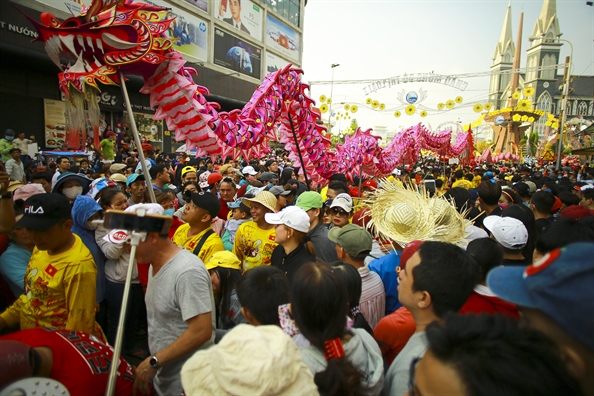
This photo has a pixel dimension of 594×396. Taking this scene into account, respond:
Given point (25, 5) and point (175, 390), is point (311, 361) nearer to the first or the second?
point (175, 390)

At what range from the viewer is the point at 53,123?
555 inches

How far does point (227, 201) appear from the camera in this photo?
481cm

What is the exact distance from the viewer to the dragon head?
3.11 m

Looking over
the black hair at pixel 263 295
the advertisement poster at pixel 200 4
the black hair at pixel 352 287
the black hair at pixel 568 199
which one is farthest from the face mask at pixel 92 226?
the advertisement poster at pixel 200 4

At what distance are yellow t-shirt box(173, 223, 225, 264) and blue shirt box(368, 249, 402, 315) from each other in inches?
48.8

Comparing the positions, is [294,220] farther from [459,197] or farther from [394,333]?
[459,197]

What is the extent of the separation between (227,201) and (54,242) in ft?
9.03

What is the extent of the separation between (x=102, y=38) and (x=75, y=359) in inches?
110

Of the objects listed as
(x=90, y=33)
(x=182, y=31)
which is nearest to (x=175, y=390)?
(x=90, y=33)

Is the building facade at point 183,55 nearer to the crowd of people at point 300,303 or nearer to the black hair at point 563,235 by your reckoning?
the crowd of people at point 300,303

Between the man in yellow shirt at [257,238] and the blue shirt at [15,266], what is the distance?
158 cm

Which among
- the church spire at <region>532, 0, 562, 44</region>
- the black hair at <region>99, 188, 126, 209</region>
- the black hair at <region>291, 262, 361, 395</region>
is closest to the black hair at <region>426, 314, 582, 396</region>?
the black hair at <region>291, 262, 361, 395</region>

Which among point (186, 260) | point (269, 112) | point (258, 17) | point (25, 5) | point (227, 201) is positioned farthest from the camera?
point (258, 17)

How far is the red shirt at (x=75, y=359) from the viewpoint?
57.2 inches
